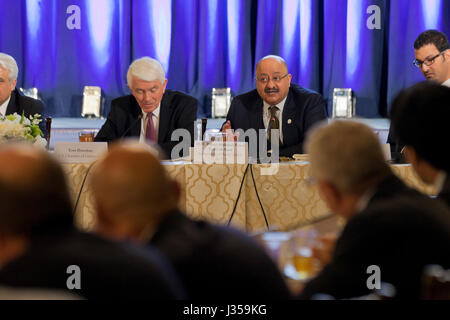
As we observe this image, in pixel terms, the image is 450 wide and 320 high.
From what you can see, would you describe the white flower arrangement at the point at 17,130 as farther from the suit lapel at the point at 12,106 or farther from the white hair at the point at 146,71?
the suit lapel at the point at 12,106

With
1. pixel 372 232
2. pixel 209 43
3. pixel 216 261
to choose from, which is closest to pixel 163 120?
pixel 209 43

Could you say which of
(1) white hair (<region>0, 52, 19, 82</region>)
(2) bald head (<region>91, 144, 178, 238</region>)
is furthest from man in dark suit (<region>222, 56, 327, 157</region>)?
(2) bald head (<region>91, 144, 178, 238</region>)

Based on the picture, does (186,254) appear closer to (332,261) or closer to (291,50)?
(332,261)

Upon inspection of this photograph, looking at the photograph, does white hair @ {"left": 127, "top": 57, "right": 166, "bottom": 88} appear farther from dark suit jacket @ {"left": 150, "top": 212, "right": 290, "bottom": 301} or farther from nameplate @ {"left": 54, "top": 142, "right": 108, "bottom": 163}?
→ dark suit jacket @ {"left": 150, "top": 212, "right": 290, "bottom": 301}

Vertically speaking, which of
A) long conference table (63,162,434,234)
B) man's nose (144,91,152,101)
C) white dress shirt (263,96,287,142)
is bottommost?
long conference table (63,162,434,234)

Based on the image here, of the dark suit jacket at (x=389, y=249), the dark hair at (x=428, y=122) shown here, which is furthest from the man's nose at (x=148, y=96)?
the dark suit jacket at (x=389, y=249)

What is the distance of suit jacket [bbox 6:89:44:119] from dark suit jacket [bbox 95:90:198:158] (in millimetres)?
706

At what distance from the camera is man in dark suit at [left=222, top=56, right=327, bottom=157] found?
393 cm

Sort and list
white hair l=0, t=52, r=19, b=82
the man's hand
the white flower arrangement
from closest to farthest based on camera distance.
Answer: the man's hand → the white flower arrangement → white hair l=0, t=52, r=19, b=82

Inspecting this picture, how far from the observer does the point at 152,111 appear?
3.91 meters

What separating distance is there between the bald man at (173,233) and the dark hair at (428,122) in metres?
0.63

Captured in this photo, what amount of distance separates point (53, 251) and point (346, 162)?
716 millimetres

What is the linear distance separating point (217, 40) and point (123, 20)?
850 millimetres
